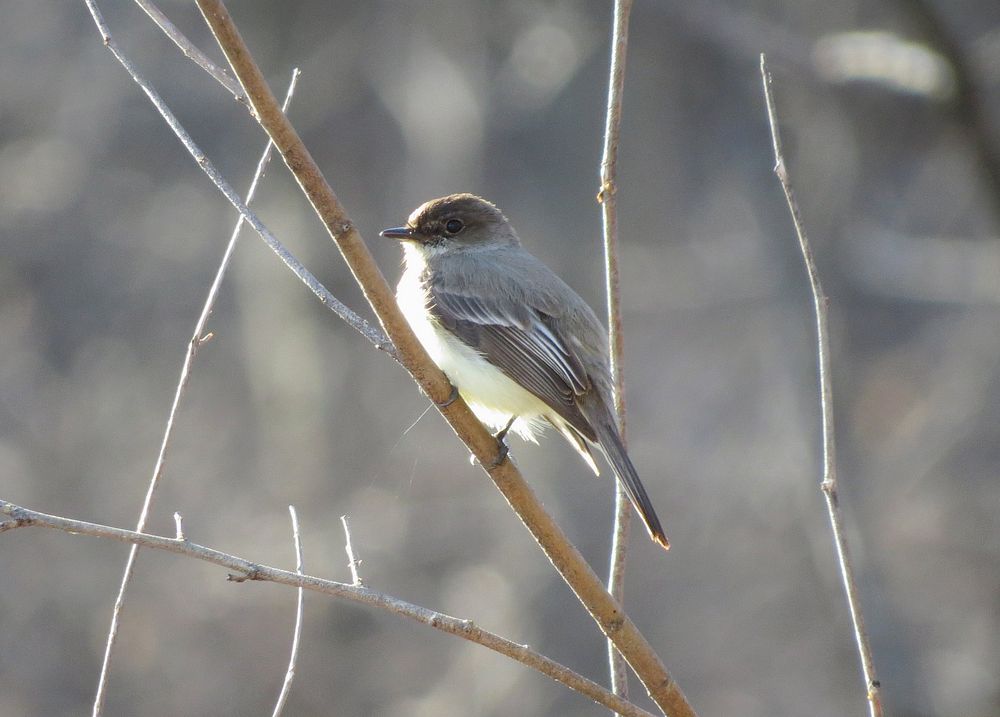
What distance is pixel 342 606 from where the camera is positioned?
11.2 meters

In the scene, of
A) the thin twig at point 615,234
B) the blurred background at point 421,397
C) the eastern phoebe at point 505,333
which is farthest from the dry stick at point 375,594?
the blurred background at point 421,397

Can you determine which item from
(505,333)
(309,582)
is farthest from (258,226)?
(505,333)

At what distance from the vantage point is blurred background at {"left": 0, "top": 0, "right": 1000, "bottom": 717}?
34.7ft

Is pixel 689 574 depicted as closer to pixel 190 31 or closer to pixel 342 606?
pixel 342 606

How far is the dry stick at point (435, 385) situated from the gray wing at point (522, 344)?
1.06 metres

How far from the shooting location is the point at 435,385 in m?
2.73

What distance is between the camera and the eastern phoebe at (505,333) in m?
3.98

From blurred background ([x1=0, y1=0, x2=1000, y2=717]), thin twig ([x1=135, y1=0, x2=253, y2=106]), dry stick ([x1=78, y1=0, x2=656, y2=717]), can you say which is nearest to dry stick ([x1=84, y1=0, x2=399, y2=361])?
dry stick ([x1=78, y1=0, x2=656, y2=717])

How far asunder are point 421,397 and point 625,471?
8.61 meters

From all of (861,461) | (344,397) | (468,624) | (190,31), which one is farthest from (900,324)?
(468,624)

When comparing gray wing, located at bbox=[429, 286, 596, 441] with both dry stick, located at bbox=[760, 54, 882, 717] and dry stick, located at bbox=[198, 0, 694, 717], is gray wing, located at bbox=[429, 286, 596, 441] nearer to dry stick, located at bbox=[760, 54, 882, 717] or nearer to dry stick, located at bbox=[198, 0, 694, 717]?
dry stick, located at bbox=[198, 0, 694, 717]

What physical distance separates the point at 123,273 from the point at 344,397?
2.77 metres

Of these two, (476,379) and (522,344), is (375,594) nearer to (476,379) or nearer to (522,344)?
(476,379)

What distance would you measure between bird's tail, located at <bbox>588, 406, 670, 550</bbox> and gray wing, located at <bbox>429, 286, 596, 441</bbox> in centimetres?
5
